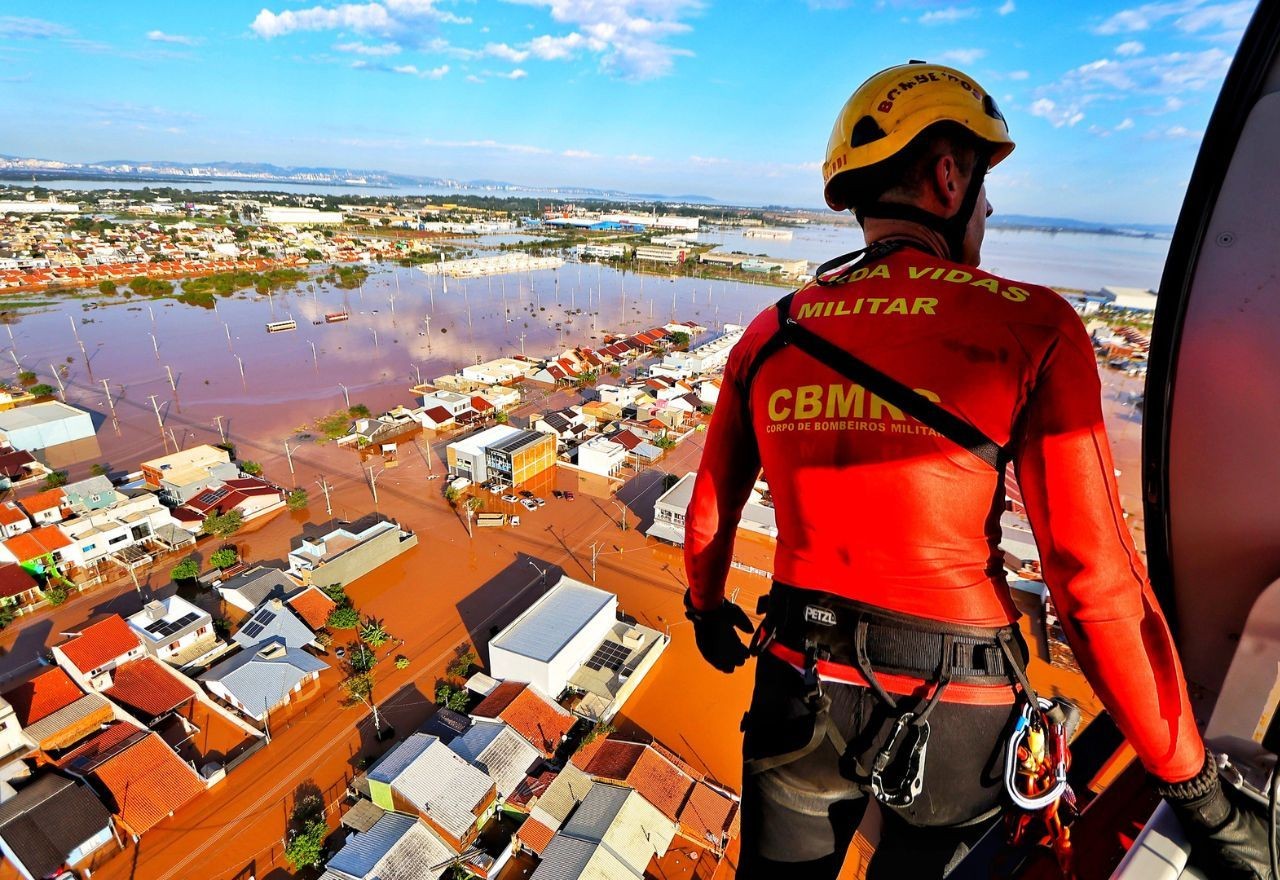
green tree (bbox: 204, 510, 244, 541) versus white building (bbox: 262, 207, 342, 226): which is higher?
white building (bbox: 262, 207, 342, 226)

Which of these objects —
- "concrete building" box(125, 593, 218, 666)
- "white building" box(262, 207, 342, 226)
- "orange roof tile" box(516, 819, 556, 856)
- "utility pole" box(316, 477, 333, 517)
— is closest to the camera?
"orange roof tile" box(516, 819, 556, 856)

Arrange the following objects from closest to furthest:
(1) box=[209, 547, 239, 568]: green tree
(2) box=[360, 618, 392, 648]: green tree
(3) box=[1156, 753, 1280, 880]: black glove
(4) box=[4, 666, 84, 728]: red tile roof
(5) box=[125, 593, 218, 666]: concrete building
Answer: (3) box=[1156, 753, 1280, 880]: black glove, (4) box=[4, 666, 84, 728]: red tile roof, (5) box=[125, 593, 218, 666]: concrete building, (2) box=[360, 618, 392, 648]: green tree, (1) box=[209, 547, 239, 568]: green tree

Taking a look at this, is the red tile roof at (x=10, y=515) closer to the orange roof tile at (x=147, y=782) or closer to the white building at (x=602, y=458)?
the orange roof tile at (x=147, y=782)

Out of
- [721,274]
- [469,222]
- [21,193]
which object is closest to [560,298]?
[721,274]

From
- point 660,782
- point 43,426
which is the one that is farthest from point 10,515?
point 660,782

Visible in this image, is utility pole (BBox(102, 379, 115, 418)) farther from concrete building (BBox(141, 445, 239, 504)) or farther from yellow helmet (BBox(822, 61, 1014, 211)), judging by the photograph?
yellow helmet (BBox(822, 61, 1014, 211))

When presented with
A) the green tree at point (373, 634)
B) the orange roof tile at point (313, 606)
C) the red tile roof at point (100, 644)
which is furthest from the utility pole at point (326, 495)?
the red tile roof at point (100, 644)

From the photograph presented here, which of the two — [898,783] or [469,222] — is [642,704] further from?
[469,222]

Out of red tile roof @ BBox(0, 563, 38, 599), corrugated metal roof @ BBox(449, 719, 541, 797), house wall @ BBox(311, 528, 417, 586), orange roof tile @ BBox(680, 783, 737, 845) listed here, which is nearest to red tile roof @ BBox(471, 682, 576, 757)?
corrugated metal roof @ BBox(449, 719, 541, 797)
